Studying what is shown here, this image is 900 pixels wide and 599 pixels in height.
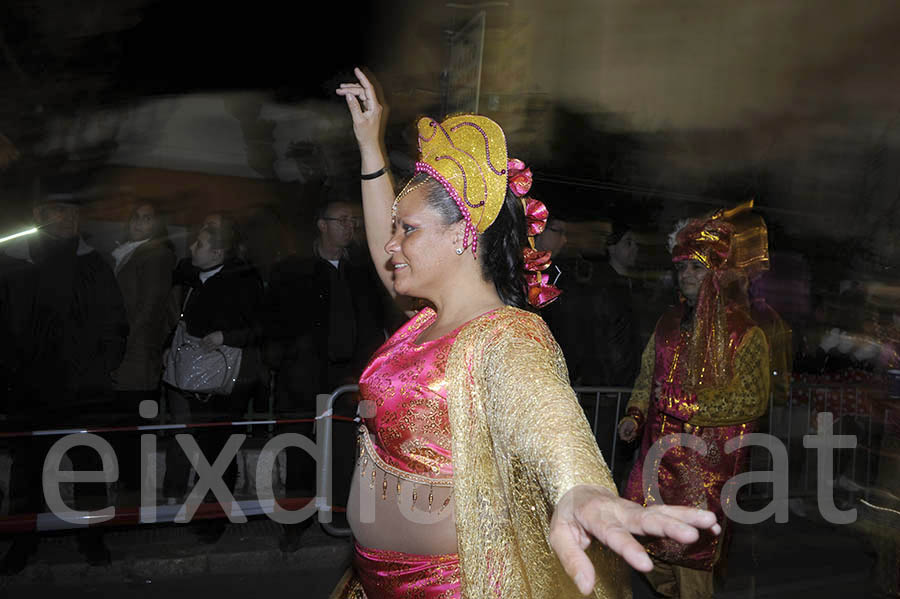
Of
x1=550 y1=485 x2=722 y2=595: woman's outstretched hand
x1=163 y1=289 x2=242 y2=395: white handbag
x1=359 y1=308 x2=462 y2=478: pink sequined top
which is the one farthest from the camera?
x1=163 y1=289 x2=242 y2=395: white handbag

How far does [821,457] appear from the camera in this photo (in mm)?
5598

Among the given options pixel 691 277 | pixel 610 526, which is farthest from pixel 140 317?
pixel 610 526

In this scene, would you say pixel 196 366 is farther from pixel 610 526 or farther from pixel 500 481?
pixel 610 526

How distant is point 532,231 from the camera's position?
189cm

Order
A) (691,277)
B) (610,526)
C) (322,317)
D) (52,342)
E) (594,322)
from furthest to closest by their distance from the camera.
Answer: (594,322)
(322,317)
(52,342)
(691,277)
(610,526)

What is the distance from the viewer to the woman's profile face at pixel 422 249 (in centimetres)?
172

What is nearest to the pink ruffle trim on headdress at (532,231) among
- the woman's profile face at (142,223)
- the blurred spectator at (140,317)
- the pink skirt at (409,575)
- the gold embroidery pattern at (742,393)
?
the pink skirt at (409,575)

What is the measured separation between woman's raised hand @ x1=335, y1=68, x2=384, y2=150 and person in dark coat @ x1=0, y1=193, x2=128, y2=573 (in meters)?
2.54

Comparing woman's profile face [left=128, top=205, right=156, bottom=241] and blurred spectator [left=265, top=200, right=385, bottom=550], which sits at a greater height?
woman's profile face [left=128, top=205, right=156, bottom=241]

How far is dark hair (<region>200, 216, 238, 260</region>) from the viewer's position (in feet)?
14.6

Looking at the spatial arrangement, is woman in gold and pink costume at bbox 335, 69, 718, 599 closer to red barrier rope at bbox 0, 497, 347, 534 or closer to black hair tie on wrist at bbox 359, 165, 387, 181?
black hair tie on wrist at bbox 359, 165, 387, 181

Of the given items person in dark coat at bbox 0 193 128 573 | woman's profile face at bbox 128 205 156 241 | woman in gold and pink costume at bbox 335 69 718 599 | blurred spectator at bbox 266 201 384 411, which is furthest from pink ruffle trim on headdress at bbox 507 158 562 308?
woman's profile face at bbox 128 205 156 241

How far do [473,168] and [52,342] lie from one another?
318cm

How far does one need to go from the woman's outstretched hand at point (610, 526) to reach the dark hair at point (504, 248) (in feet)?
2.39
